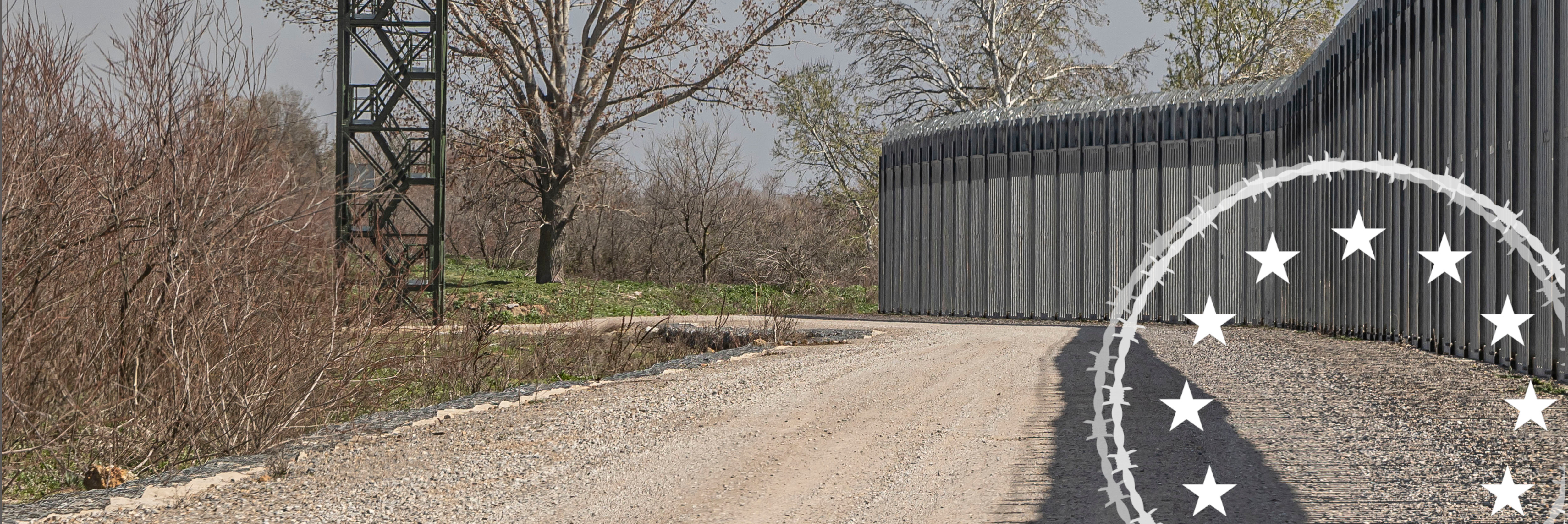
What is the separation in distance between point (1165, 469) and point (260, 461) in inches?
197

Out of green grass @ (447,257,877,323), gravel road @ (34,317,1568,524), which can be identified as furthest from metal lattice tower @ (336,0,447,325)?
gravel road @ (34,317,1568,524)

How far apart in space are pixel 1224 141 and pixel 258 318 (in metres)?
17.4

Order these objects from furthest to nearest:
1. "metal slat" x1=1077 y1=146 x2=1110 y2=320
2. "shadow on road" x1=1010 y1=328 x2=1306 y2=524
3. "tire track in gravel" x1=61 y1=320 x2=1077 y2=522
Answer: "metal slat" x1=1077 y1=146 x2=1110 y2=320, "tire track in gravel" x1=61 y1=320 x2=1077 y2=522, "shadow on road" x1=1010 y1=328 x2=1306 y2=524

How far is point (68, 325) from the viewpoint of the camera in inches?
244

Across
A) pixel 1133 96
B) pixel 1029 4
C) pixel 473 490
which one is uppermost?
pixel 1029 4

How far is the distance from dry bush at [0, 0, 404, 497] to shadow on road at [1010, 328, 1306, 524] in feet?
15.2

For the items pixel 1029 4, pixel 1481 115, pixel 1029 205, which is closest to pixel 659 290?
pixel 1029 205

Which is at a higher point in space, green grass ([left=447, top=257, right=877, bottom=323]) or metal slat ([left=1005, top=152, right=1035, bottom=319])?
metal slat ([left=1005, top=152, right=1035, bottom=319])

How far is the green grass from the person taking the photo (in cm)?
2138

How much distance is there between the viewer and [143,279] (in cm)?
630

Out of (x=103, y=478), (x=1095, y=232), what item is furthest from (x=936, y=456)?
(x=1095, y=232)

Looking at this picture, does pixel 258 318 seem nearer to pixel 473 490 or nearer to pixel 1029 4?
pixel 473 490

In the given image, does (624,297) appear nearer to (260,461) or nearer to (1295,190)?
(1295,190)

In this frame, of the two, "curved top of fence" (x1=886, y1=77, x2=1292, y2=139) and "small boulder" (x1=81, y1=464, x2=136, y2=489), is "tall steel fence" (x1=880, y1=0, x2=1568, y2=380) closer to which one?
"curved top of fence" (x1=886, y1=77, x2=1292, y2=139)
